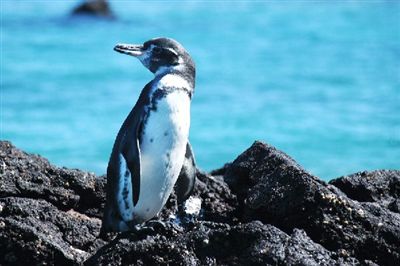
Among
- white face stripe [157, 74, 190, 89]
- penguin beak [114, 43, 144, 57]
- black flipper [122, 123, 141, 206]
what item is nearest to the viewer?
black flipper [122, 123, 141, 206]

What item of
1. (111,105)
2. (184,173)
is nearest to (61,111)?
(111,105)

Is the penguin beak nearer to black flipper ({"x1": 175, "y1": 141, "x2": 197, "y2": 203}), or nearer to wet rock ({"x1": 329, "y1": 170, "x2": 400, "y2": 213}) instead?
black flipper ({"x1": 175, "y1": 141, "x2": 197, "y2": 203})

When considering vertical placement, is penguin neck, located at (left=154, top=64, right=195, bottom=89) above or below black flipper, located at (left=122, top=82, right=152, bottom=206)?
above

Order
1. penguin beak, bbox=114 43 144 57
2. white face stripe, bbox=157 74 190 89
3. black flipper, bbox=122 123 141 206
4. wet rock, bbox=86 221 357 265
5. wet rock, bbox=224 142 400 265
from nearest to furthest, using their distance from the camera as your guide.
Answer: wet rock, bbox=86 221 357 265 → wet rock, bbox=224 142 400 265 → black flipper, bbox=122 123 141 206 → white face stripe, bbox=157 74 190 89 → penguin beak, bbox=114 43 144 57

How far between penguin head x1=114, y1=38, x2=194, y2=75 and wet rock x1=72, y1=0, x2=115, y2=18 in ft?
72.3

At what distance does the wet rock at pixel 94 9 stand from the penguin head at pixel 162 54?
22.0 m

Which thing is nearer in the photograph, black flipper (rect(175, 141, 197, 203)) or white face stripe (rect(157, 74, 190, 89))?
white face stripe (rect(157, 74, 190, 89))

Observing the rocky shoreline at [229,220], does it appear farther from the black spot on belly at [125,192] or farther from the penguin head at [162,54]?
the penguin head at [162,54]

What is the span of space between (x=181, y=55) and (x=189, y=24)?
837 inches

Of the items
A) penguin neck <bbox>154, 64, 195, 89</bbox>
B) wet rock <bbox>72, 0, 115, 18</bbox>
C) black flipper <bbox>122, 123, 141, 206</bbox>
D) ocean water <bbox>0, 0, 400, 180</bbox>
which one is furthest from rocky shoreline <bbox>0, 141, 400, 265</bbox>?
wet rock <bbox>72, 0, 115, 18</bbox>

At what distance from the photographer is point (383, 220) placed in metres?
4.68

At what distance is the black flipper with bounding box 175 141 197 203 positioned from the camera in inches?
211

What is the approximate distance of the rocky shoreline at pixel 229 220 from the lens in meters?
4.16

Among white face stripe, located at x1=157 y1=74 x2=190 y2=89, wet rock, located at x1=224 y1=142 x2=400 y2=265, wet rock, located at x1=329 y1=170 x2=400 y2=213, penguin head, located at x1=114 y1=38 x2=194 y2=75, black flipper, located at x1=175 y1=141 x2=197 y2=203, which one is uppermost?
penguin head, located at x1=114 y1=38 x2=194 y2=75
